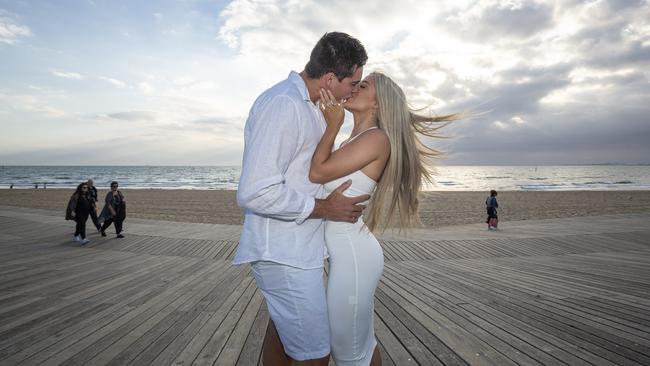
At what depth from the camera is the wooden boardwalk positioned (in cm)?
326

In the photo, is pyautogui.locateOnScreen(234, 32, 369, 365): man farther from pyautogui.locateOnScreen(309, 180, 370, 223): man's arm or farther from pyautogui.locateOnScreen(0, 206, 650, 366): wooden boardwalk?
pyautogui.locateOnScreen(0, 206, 650, 366): wooden boardwalk

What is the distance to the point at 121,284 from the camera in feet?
18.4

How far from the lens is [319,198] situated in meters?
1.97

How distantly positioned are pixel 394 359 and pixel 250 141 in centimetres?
234

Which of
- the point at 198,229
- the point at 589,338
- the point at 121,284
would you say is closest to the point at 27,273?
the point at 121,284

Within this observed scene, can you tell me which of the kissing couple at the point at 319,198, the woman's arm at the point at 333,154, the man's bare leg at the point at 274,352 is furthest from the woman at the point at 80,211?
the woman's arm at the point at 333,154

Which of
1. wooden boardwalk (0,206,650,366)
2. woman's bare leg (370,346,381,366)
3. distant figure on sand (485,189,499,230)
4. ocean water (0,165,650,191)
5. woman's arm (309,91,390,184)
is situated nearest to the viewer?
woman's arm (309,91,390,184)

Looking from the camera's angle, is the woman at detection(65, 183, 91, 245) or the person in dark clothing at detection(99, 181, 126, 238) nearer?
the woman at detection(65, 183, 91, 245)

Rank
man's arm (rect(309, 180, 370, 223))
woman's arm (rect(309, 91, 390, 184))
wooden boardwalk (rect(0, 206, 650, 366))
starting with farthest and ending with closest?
wooden boardwalk (rect(0, 206, 650, 366)), woman's arm (rect(309, 91, 390, 184)), man's arm (rect(309, 180, 370, 223))

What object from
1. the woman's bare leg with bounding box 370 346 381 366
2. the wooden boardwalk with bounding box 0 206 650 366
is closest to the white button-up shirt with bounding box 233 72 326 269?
the woman's bare leg with bounding box 370 346 381 366

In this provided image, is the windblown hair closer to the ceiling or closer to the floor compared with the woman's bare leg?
closer to the ceiling

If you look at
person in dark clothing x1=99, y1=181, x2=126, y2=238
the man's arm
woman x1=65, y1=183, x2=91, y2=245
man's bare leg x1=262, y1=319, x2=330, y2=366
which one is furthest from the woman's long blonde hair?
person in dark clothing x1=99, y1=181, x2=126, y2=238

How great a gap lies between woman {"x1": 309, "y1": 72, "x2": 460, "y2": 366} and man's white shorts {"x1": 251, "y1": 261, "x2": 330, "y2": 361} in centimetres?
23

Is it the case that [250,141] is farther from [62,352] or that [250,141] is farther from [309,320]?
[62,352]
